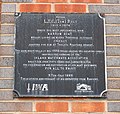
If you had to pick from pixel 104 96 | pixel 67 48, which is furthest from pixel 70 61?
pixel 104 96

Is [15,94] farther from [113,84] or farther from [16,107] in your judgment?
[113,84]

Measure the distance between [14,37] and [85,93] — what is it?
71cm

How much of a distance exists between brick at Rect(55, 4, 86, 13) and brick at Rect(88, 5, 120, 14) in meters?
0.06

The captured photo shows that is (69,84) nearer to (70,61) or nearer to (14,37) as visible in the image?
(70,61)

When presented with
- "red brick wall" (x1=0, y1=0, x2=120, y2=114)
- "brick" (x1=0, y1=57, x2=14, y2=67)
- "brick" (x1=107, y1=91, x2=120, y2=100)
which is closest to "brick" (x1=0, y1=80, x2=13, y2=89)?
"red brick wall" (x1=0, y1=0, x2=120, y2=114)

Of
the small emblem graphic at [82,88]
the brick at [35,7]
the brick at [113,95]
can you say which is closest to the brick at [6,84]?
the small emblem graphic at [82,88]

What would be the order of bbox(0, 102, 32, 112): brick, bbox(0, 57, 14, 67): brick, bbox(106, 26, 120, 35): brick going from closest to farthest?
bbox(0, 102, 32, 112): brick < bbox(0, 57, 14, 67): brick < bbox(106, 26, 120, 35): brick

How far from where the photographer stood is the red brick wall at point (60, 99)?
3.35 metres

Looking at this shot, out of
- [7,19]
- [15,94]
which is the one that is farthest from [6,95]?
[7,19]

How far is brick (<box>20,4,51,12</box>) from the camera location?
3.59 meters

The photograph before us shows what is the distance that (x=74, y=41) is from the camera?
348cm

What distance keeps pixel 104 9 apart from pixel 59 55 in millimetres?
554

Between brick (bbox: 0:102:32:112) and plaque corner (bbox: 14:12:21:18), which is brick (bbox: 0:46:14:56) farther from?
brick (bbox: 0:102:32:112)

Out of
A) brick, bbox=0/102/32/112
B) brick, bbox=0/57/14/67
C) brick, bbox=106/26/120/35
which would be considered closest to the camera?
brick, bbox=0/102/32/112
